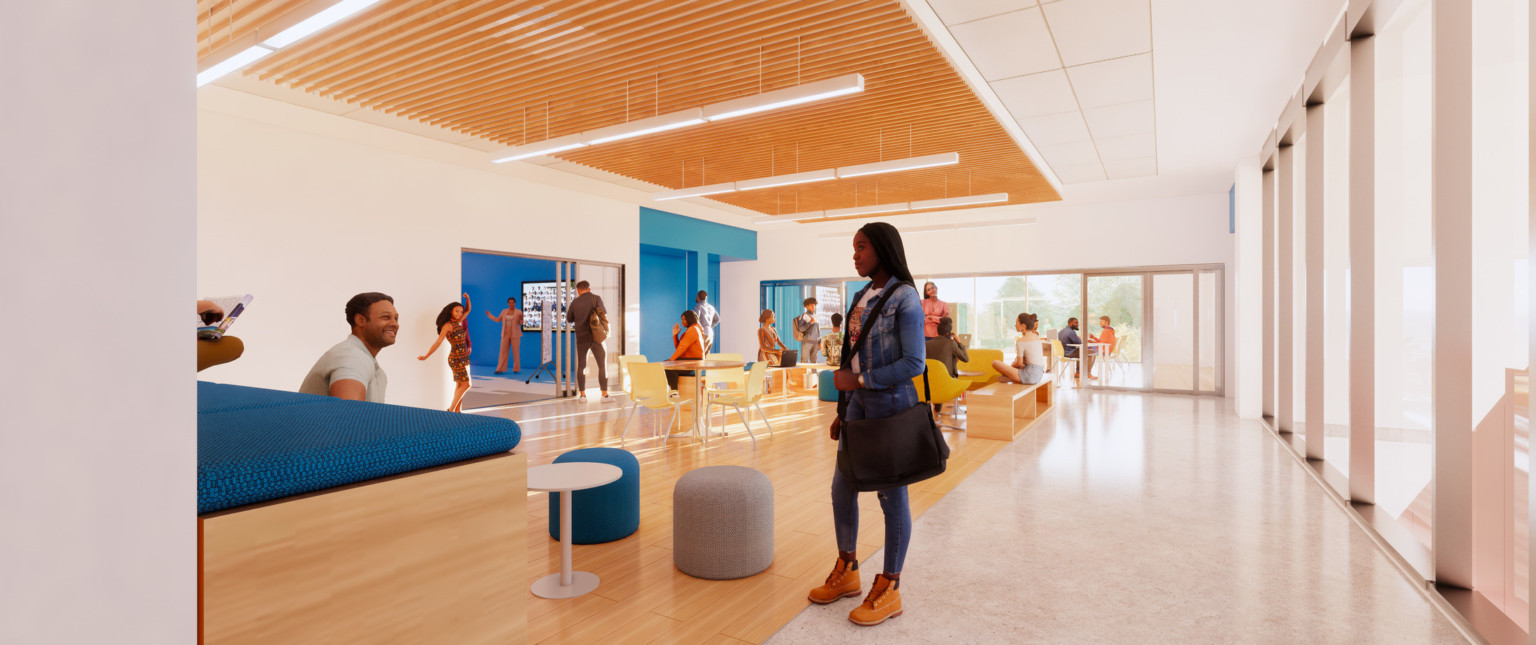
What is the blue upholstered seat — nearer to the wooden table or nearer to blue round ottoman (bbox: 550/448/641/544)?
blue round ottoman (bbox: 550/448/641/544)

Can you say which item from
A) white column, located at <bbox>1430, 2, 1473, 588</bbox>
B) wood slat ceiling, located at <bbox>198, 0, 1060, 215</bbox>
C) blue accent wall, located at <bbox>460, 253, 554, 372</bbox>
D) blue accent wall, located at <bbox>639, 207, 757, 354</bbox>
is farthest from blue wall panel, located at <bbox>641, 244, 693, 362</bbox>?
white column, located at <bbox>1430, 2, 1473, 588</bbox>

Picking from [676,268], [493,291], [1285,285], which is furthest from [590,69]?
[493,291]

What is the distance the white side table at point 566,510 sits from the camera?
2916mm

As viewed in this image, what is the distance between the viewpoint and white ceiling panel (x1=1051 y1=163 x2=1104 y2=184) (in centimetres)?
854

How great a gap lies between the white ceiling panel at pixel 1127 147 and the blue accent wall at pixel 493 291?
1006 centimetres

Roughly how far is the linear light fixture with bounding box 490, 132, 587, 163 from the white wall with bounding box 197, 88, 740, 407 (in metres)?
1.66

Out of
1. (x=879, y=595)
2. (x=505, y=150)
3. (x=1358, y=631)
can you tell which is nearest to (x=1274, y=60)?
(x=1358, y=631)

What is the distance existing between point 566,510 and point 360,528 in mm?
1815

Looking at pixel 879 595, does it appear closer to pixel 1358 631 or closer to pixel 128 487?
pixel 1358 631

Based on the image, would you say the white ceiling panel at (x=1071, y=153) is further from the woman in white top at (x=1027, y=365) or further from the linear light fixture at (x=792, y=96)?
the linear light fixture at (x=792, y=96)

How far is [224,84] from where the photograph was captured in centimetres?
557

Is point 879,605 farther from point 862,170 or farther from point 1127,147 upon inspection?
point 1127,147

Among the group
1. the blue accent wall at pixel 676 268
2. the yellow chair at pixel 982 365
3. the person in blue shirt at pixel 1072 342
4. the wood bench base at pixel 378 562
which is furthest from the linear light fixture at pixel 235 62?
the person in blue shirt at pixel 1072 342

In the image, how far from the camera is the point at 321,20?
3535 mm
